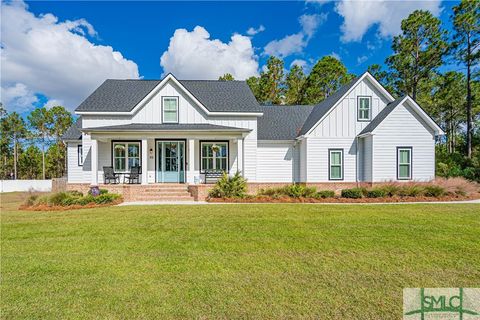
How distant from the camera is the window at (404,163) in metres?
15.8

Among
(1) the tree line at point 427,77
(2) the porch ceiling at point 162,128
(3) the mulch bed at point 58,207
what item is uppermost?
(1) the tree line at point 427,77

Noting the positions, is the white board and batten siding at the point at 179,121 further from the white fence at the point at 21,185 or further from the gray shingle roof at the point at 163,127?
the white fence at the point at 21,185

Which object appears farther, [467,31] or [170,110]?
[467,31]

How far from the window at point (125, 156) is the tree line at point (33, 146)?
109 ft

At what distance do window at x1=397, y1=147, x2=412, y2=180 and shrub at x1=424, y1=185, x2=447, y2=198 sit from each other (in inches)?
93.9

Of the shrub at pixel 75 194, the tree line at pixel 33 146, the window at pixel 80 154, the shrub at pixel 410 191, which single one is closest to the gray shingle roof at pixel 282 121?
the shrub at pixel 410 191

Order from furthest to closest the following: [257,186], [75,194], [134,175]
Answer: [134,175] → [257,186] → [75,194]

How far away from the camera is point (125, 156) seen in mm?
16984

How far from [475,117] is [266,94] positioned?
29.4 meters

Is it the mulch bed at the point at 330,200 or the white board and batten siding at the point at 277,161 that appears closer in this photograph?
the mulch bed at the point at 330,200

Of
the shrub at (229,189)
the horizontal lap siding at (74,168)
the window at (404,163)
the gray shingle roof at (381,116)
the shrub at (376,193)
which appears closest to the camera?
the shrub at (376,193)

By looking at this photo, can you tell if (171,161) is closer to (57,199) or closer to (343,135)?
(57,199)

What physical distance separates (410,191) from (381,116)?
16.6ft

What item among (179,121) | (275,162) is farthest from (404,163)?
(179,121)
